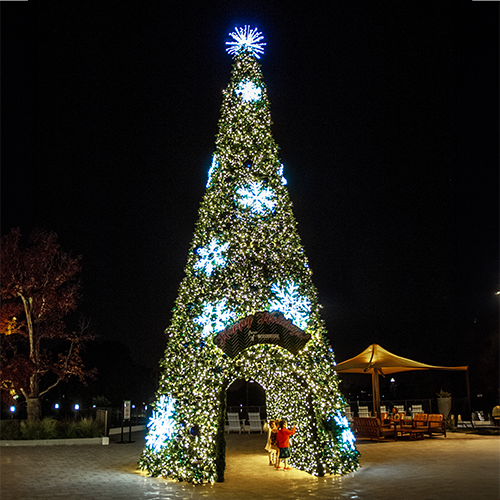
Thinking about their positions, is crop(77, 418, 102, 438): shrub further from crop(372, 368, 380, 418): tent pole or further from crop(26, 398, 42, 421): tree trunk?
crop(372, 368, 380, 418): tent pole

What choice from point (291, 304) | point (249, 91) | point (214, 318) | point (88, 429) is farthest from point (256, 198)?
point (88, 429)

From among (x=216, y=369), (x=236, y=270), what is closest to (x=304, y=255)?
(x=236, y=270)

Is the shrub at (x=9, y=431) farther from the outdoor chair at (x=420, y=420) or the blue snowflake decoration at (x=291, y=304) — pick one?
the outdoor chair at (x=420, y=420)

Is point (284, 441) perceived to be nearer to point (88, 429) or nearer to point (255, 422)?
point (88, 429)

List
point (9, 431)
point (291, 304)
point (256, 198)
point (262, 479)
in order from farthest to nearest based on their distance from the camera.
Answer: point (9, 431) < point (256, 198) < point (291, 304) < point (262, 479)

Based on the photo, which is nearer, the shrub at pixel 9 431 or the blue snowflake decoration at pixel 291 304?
the blue snowflake decoration at pixel 291 304

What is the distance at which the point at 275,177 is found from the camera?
1124cm

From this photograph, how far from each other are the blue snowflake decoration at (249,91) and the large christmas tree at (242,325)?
7 cm

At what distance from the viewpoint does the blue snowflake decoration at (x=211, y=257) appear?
34.7 feet

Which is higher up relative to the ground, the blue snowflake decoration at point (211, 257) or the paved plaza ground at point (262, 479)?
the blue snowflake decoration at point (211, 257)

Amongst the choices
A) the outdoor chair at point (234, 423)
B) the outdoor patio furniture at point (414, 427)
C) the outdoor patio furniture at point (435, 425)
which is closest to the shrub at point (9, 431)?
the outdoor chair at point (234, 423)

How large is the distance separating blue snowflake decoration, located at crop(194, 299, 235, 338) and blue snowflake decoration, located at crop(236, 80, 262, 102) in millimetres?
4531

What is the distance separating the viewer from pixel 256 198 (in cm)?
1103

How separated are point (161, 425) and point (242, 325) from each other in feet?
8.04
